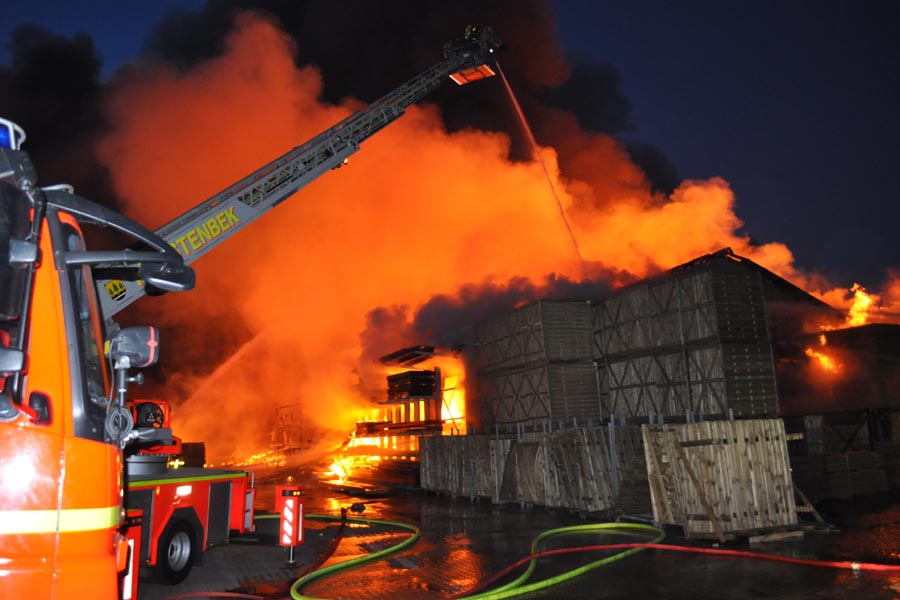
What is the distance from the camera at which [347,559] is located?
10102mm

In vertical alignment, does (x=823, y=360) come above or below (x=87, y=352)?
above

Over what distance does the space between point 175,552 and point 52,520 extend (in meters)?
6.65

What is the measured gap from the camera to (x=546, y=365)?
1894cm

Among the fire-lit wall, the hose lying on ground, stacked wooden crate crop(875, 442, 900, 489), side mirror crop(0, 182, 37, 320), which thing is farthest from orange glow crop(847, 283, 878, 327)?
side mirror crop(0, 182, 37, 320)

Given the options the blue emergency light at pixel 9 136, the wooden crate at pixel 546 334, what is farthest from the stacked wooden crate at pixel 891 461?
the blue emergency light at pixel 9 136

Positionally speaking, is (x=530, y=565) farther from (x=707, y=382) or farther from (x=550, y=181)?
(x=550, y=181)

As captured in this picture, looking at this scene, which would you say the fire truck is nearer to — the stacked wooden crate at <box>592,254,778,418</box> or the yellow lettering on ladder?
the yellow lettering on ladder

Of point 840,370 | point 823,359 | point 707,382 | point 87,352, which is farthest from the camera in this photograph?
point 823,359

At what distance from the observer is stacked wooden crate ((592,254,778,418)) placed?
53.3 ft

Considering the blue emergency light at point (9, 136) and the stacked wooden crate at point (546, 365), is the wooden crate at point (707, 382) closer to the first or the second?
the stacked wooden crate at point (546, 365)

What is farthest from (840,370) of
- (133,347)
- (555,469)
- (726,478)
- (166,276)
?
(133,347)

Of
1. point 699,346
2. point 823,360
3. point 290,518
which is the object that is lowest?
point 290,518

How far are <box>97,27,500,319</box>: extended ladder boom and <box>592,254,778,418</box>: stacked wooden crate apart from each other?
27.5ft

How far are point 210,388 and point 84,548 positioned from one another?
3758 centimetres
